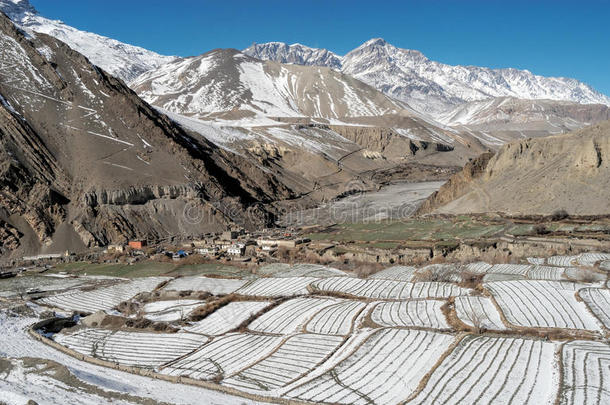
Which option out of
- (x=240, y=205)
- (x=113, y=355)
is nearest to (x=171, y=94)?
(x=240, y=205)

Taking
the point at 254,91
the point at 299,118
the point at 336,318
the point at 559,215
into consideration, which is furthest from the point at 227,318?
the point at 254,91

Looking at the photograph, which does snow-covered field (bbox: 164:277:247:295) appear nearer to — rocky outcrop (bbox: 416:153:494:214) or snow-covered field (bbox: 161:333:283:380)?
snow-covered field (bbox: 161:333:283:380)

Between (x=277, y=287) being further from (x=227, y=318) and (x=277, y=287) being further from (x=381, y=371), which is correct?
(x=381, y=371)

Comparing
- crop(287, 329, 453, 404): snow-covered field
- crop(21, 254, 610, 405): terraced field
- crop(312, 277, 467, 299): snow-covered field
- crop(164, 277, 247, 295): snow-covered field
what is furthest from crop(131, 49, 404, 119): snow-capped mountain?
crop(287, 329, 453, 404): snow-covered field

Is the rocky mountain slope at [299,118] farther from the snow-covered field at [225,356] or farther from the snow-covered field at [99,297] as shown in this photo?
the snow-covered field at [225,356]

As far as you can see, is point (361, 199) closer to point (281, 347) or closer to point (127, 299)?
point (127, 299)

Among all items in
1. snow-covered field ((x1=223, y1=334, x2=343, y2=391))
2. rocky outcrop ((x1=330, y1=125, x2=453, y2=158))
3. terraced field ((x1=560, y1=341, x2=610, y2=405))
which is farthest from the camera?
rocky outcrop ((x1=330, y1=125, x2=453, y2=158))

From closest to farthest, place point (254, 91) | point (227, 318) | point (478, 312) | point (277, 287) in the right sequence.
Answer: point (478, 312) → point (227, 318) → point (277, 287) → point (254, 91)
